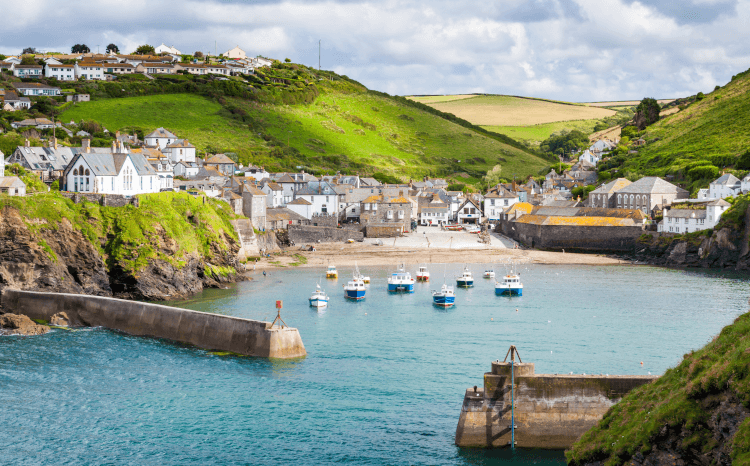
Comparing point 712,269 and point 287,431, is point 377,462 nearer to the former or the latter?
point 287,431

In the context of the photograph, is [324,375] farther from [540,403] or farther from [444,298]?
[444,298]

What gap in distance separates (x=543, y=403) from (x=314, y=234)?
72.9 metres

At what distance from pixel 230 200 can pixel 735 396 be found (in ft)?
242

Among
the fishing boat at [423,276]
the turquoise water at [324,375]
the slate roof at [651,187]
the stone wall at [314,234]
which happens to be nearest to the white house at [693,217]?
the slate roof at [651,187]

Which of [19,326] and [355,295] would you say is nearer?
[19,326]

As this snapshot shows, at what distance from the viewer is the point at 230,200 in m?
86.1

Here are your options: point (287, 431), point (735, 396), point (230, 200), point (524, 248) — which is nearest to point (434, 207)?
point (524, 248)

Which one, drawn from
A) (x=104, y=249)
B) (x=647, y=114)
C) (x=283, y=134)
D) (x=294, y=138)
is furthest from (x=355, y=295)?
(x=647, y=114)

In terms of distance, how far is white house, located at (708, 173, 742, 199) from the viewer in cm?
9638

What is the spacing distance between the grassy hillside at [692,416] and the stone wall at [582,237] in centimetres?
7450

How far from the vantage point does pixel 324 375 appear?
3728 centimetres

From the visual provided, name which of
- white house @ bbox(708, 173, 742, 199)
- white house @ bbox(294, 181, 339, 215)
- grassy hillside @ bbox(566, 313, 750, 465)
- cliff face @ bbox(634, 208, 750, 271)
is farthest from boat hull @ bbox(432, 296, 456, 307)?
white house @ bbox(708, 173, 742, 199)

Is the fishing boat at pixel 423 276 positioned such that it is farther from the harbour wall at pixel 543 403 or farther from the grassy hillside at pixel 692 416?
the grassy hillside at pixel 692 416

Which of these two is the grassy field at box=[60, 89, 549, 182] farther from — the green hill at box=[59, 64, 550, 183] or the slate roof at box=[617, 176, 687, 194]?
the slate roof at box=[617, 176, 687, 194]
